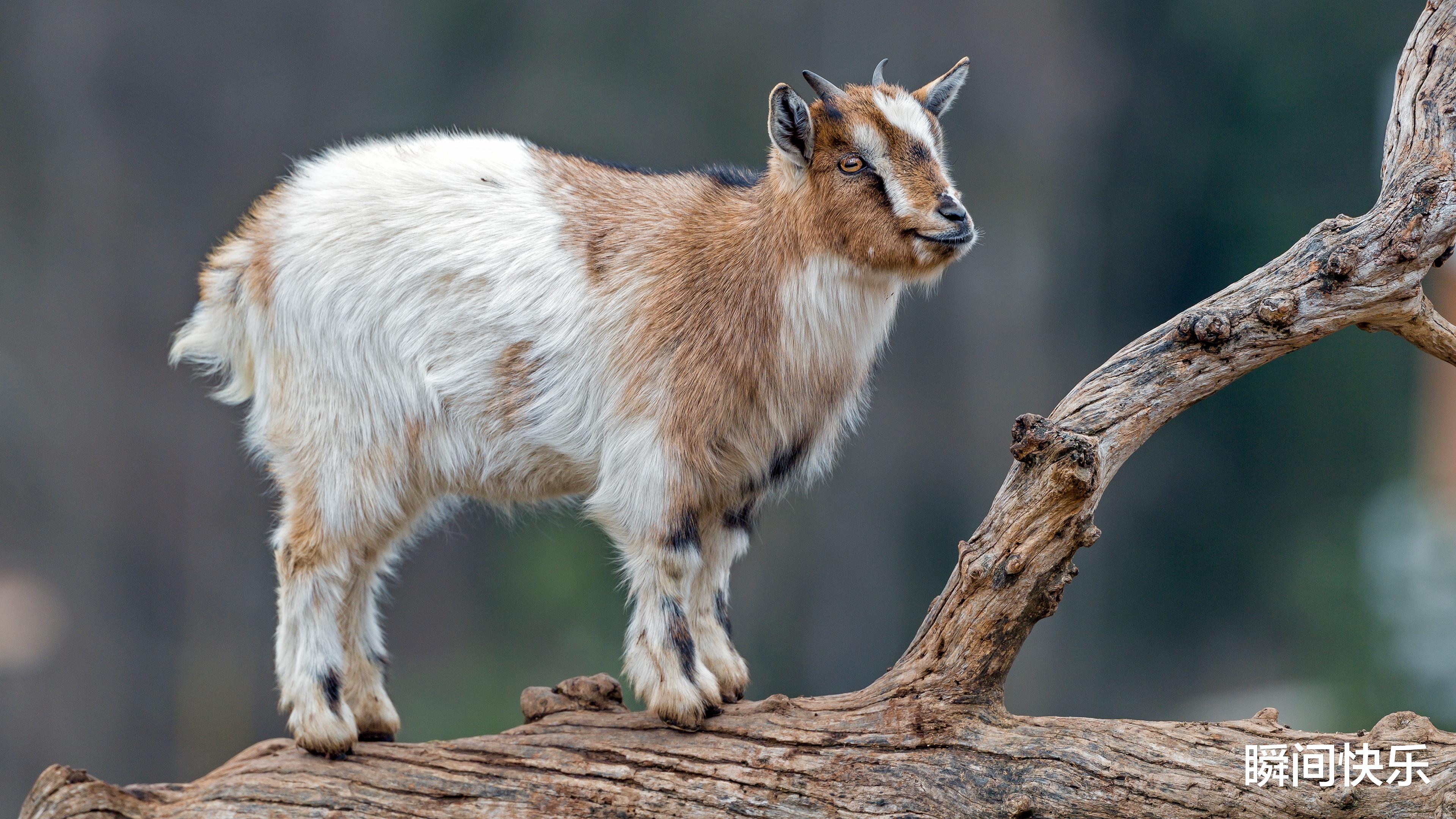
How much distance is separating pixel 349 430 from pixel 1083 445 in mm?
2640

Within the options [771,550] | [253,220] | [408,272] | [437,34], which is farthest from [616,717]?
[437,34]

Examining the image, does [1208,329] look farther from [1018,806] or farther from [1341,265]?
[1018,806]

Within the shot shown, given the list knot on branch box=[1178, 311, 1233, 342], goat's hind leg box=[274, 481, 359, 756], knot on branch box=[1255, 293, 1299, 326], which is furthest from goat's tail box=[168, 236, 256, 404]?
knot on branch box=[1255, 293, 1299, 326]

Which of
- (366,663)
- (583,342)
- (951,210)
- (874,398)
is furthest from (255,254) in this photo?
(874,398)

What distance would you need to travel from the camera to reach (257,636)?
9703 millimetres

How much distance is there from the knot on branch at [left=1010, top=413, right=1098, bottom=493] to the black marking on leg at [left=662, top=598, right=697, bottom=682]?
134cm

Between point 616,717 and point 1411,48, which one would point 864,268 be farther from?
point 1411,48

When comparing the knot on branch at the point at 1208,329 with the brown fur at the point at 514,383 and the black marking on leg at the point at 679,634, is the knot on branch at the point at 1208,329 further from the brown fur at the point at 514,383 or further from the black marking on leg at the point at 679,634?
the brown fur at the point at 514,383

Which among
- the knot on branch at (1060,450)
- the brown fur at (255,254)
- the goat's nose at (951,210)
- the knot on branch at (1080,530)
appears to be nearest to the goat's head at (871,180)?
the goat's nose at (951,210)

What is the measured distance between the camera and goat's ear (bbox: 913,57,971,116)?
4.43m

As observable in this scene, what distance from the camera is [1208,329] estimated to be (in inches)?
154

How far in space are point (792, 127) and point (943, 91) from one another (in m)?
0.73

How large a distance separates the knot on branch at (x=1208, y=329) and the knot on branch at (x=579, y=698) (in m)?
2.46

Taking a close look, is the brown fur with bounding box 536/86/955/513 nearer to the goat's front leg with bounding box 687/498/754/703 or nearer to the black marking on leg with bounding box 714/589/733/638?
the goat's front leg with bounding box 687/498/754/703
